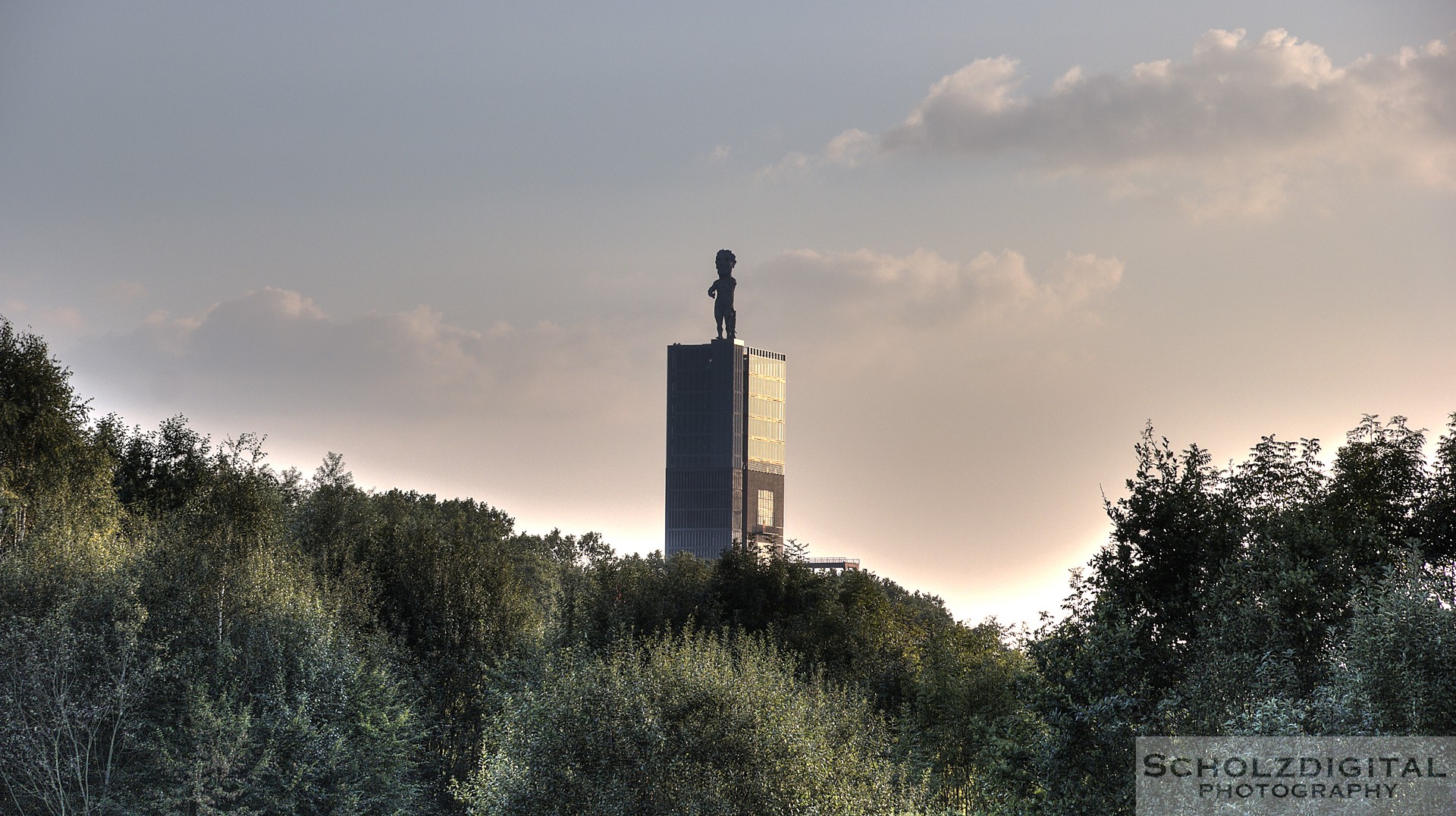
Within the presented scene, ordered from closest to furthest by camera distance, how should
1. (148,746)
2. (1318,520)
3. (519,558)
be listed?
(1318,520) → (148,746) → (519,558)

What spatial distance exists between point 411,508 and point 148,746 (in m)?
62.1

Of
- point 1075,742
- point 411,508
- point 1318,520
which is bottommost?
point 1075,742

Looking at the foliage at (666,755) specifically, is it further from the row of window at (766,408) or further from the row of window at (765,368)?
the row of window at (765,368)

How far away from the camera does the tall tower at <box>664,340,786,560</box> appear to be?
18550 centimetres

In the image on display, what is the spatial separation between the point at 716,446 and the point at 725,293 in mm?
21971

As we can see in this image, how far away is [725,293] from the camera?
18312cm

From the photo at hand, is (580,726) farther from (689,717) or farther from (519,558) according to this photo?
(519,558)

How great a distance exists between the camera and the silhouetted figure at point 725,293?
180 metres

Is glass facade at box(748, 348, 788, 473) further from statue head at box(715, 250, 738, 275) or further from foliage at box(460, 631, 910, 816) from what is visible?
foliage at box(460, 631, 910, 816)

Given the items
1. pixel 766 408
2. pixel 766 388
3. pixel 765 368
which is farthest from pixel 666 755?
pixel 766 408

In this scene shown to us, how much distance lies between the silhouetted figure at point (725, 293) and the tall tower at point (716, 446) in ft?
8.62

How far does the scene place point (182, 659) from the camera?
4378 cm

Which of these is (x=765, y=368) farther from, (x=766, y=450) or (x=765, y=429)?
(x=766, y=450)

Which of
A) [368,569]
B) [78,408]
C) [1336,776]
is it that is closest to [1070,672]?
[1336,776]
